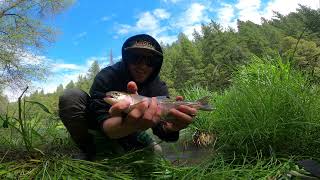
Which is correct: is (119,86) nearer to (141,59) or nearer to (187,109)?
(141,59)

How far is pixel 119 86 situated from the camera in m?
2.76

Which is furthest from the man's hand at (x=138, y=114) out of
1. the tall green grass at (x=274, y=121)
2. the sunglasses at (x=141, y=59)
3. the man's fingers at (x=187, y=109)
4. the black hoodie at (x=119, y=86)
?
the tall green grass at (x=274, y=121)

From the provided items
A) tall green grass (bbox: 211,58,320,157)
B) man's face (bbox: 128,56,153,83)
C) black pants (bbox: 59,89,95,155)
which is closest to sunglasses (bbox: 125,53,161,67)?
man's face (bbox: 128,56,153,83)

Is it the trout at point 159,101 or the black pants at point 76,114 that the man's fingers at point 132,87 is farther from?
the black pants at point 76,114

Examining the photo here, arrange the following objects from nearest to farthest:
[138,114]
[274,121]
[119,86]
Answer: [138,114] < [119,86] < [274,121]

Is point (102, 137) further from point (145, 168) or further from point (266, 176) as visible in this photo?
A: point (266, 176)

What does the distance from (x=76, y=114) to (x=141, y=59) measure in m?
0.62

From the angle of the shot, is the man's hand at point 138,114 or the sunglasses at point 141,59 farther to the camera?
the sunglasses at point 141,59

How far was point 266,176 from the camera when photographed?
210cm

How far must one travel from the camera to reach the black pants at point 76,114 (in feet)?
8.99

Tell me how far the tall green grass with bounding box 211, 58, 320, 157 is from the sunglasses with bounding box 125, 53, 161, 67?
0.81m

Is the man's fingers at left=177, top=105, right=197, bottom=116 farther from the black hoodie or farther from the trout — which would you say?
the black hoodie

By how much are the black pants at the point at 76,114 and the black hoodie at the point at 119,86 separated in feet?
0.24

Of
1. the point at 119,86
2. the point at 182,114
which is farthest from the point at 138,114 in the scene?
the point at 119,86
